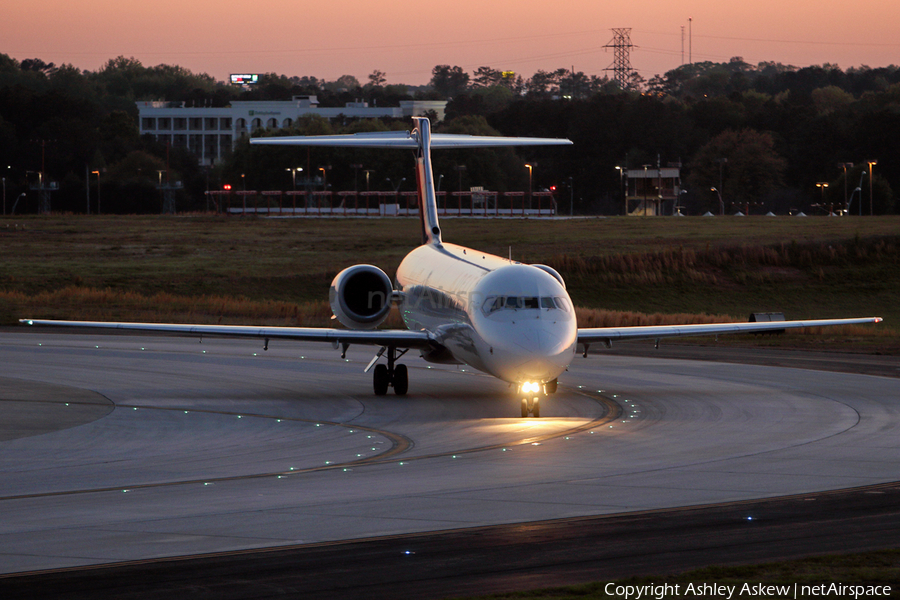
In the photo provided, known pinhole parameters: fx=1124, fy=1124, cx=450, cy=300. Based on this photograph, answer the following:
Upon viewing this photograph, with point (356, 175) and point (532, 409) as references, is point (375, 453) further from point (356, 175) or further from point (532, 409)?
point (356, 175)

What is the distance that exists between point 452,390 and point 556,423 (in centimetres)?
579

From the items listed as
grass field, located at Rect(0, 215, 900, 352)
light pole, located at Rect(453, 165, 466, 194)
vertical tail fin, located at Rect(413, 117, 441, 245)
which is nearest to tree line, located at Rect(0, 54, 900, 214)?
light pole, located at Rect(453, 165, 466, 194)

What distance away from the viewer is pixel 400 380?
25594 millimetres

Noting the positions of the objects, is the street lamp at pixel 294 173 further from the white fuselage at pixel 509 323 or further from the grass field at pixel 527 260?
the white fuselage at pixel 509 323

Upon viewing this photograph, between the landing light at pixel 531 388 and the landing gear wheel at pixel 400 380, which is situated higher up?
the landing light at pixel 531 388

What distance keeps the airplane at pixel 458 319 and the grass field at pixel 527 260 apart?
1491cm

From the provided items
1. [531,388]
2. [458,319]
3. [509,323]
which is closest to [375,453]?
[509,323]

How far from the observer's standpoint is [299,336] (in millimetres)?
24422

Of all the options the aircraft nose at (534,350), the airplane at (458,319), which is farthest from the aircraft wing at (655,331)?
the aircraft nose at (534,350)

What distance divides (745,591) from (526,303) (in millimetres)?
11635

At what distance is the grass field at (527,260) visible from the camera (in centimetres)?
5025

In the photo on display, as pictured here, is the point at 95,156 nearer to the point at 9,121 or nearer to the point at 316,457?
the point at 9,121

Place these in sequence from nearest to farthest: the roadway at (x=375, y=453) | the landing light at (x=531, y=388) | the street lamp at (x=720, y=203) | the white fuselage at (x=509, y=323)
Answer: the roadway at (x=375, y=453) < the white fuselage at (x=509, y=323) < the landing light at (x=531, y=388) < the street lamp at (x=720, y=203)

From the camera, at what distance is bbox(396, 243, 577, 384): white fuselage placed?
20234mm
